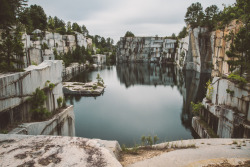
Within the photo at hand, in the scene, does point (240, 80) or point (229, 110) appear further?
point (229, 110)

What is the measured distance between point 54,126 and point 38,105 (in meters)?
1.58

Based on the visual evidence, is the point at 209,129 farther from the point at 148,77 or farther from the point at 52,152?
the point at 148,77

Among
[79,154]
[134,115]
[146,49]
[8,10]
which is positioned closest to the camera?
[79,154]

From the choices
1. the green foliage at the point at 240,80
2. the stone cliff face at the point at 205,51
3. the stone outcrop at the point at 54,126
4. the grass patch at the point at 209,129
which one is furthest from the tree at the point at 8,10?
the stone cliff face at the point at 205,51

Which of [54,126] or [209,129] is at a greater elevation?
[54,126]

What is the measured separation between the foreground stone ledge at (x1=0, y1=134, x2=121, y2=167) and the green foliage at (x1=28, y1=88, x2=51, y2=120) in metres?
4.31

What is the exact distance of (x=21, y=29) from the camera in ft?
73.0

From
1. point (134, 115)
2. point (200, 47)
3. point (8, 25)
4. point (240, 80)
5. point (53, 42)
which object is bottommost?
point (134, 115)

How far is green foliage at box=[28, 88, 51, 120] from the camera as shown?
31.6 feet

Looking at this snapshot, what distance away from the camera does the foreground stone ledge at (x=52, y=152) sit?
172 inches

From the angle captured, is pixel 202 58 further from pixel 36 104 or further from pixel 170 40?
pixel 36 104

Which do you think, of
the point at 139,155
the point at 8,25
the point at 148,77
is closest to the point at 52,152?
the point at 139,155

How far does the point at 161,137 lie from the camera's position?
52.0 ft

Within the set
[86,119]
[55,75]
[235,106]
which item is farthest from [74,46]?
[235,106]
